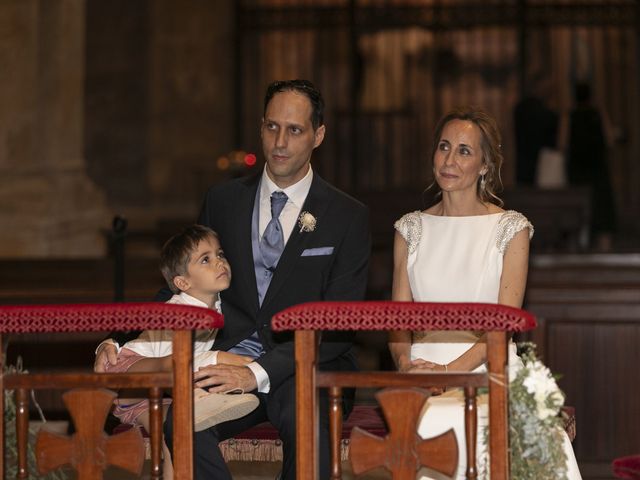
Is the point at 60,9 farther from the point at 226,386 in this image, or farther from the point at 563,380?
the point at 226,386

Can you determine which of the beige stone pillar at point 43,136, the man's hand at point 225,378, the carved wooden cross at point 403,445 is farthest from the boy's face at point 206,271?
the beige stone pillar at point 43,136

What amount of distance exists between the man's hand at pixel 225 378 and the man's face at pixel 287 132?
2.64 ft

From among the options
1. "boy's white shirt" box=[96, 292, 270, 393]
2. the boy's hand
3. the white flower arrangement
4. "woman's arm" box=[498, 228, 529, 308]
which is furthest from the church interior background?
the white flower arrangement

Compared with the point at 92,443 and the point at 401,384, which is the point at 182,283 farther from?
the point at 401,384

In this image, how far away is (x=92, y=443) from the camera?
3342 mm

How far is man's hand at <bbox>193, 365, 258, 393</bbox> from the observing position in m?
3.96

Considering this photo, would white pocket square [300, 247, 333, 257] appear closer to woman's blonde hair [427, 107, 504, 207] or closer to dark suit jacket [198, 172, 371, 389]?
dark suit jacket [198, 172, 371, 389]

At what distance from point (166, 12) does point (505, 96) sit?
5.33 metres

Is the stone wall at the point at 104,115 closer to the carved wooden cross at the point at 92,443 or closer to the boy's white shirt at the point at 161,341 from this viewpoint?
the boy's white shirt at the point at 161,341

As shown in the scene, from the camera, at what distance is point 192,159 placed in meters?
15.6

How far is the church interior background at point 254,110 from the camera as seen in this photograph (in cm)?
906

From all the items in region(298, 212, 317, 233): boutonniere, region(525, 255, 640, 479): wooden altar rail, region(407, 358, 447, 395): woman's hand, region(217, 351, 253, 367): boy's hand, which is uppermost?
region(298, 212, 317, 233): boutonniere

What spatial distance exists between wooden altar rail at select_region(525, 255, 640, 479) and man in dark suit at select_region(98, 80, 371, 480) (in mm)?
1785

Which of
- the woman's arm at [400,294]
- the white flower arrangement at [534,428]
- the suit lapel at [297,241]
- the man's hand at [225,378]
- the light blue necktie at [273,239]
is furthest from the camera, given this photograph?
the woman's arm at [400,294]
